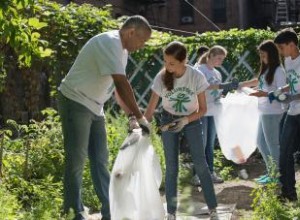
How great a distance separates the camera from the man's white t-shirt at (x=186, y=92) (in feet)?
15.3

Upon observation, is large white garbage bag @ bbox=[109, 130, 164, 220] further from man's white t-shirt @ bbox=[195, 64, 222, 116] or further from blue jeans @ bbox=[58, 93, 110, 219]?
man's white t-shirt @ bbox=[195, 64, 222, 116]

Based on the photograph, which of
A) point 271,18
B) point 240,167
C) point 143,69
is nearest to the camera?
point 240,167

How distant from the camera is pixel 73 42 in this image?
822 cm

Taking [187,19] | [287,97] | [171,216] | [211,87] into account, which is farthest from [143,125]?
[187,19]

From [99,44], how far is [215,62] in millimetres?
2785

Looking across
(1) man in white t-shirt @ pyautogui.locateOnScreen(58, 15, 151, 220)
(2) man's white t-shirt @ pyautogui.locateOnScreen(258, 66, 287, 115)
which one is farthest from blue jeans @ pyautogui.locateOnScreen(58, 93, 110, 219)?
(2) man's white t-shirt @ pyautogui.locateOnScreen(258, 66, 287, 115)

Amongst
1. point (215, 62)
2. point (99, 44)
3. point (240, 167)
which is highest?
point (99, 44)

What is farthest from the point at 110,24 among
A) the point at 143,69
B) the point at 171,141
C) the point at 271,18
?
the point at 271,18

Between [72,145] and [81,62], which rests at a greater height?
[81,62]

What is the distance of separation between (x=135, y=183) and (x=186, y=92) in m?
0.99

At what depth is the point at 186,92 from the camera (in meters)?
4.67

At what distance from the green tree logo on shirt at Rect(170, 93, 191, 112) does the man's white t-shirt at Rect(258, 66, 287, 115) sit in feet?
5.03

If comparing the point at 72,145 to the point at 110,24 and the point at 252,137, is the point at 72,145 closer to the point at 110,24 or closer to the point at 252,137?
the point at 252,137

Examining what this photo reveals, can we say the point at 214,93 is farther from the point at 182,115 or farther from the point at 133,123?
the point at 133,123
